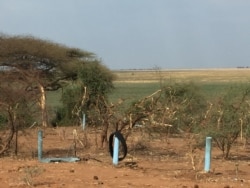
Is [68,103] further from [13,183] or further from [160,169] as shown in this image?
[13,183]

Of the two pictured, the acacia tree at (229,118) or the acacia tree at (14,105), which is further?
the acacia tree at (229,118)

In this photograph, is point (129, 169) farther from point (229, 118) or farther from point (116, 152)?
point (229, 118)

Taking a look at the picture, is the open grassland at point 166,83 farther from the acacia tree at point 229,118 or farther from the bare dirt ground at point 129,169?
the bare dirt ground at point 129,169

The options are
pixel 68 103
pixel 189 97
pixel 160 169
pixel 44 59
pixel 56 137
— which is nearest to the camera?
pixel 160 169

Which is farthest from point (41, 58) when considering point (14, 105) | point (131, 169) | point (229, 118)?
point (131, 169)

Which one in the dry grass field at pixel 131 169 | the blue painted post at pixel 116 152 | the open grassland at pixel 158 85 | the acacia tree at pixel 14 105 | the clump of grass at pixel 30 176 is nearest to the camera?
the clump of grass at pixel 30 176

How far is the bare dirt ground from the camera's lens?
1055cm

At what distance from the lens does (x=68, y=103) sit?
28.9 m

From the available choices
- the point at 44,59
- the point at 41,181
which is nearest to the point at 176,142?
the point at 41,181

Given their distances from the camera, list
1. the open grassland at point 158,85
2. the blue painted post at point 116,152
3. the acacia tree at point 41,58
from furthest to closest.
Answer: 1. the acacia tree at point 41,58
2. the open grassland at point 158,85
3. the blue painted post at point 116,152

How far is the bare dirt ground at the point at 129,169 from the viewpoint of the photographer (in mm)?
10555

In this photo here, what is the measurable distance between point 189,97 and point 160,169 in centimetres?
1185

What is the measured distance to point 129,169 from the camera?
12.6m

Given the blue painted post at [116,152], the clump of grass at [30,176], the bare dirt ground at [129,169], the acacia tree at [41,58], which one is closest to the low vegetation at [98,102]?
the acacia tree at [41,58]
